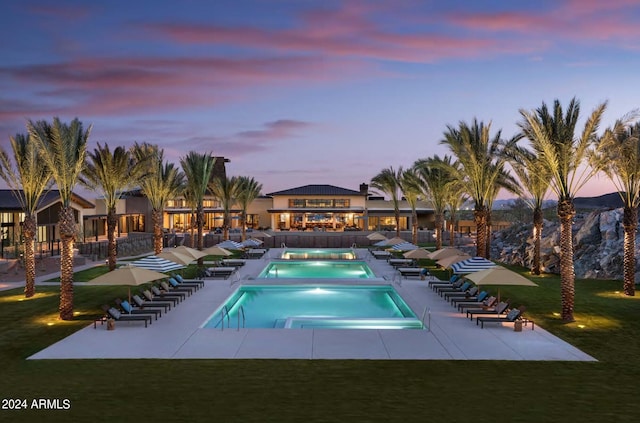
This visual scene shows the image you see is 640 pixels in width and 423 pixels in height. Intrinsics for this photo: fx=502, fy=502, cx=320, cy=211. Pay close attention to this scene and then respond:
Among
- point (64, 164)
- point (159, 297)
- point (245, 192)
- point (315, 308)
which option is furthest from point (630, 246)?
point (245, 192)

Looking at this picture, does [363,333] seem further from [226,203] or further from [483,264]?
[226,203]

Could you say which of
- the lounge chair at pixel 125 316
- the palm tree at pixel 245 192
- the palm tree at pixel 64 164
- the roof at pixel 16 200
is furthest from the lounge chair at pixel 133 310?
the palm tree at pixel 245 192

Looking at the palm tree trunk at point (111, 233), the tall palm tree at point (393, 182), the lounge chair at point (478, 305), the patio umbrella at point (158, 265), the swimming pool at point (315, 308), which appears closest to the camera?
the swimming pool at point (315, 308)

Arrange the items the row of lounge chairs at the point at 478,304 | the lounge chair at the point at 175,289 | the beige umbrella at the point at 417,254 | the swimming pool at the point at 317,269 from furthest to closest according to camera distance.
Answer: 1. the swimming pool at the point at 317,269
2. the beige umbrella at the point at 417,254
3. the lounge chair at the point at 175,289
4. the row of lounge chairs at the point at 478,304

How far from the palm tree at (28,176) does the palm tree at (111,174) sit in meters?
5.14

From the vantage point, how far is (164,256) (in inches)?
865

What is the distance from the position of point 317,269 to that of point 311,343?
1963 cm

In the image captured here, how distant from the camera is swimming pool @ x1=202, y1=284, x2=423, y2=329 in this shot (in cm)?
1650

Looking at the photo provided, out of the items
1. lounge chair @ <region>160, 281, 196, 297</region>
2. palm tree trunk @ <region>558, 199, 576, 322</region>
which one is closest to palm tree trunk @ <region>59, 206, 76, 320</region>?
lounge chair @ <region>160, 281, 196, 297</region>

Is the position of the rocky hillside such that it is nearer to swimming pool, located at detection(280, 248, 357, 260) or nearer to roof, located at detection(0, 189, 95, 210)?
swimming pool, located at detection(280, 248, 357, 260)

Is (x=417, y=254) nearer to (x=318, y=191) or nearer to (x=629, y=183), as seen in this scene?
(x=629, y=183)

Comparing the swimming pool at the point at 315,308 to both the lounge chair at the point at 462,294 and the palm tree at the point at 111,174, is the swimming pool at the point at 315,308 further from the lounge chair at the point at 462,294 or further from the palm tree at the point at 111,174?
the palm tree at the point at 111,174

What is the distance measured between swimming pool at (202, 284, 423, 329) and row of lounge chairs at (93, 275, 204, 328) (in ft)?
6.00
